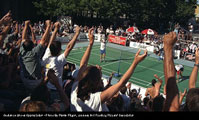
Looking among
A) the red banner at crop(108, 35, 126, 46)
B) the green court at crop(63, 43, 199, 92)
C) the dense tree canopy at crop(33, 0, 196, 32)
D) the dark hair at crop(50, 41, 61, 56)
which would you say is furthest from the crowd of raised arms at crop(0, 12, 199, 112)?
the dense tree canopy at crop(33, 0, 196, 32)

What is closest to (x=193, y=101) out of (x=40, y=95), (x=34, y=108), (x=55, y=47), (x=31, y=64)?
(x=34, y=108)

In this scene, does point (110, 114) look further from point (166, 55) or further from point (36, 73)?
point (36, 73)

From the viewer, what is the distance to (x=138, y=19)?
43188 mm

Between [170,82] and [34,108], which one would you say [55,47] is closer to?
[34,108]

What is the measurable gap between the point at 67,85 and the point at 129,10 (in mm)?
37212

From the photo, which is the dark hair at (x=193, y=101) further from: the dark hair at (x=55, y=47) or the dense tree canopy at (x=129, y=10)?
the dense tree canopy at (x=129, y=10)

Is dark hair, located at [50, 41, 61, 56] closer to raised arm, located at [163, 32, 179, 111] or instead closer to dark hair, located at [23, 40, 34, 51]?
dark hair, located at [23, 40, 34, 51]

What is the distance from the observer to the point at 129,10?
40.4 meters

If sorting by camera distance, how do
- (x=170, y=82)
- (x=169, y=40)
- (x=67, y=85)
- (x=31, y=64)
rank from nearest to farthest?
(x=170, y=82)
(x=169, y=40)
(x=31, y=64)
(x=67, y=85)

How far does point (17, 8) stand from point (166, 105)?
35.8m

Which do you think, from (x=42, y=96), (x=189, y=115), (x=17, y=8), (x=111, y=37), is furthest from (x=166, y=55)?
(x=17, y=8)

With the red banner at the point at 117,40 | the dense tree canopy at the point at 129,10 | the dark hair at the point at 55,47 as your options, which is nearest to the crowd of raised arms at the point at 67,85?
the dark hair at the point at 55,47

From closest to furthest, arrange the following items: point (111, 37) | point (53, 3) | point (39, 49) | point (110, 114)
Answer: point (110, 114) < point (39, 49) < point (111, 37) < point (53, 3)

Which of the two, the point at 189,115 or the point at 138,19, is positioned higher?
the point at 138,19
